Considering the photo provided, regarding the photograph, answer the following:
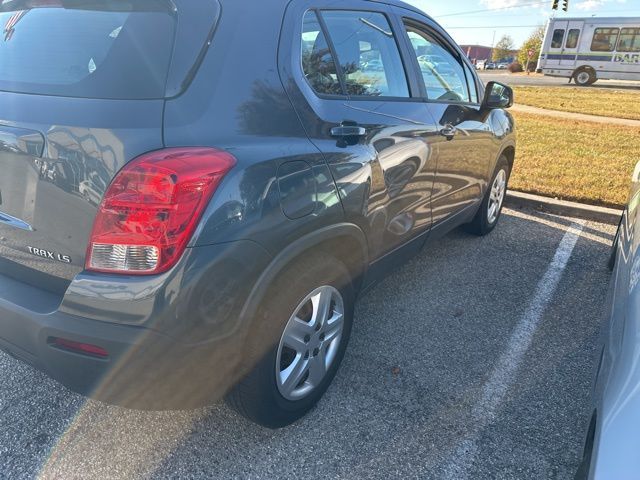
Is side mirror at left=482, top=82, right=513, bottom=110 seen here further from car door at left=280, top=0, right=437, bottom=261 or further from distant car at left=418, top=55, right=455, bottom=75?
car door at left=280, top=0, right=437, bottom=261

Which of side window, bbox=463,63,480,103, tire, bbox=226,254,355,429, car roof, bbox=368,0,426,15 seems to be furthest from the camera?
side window, bbox=463,63,480,103

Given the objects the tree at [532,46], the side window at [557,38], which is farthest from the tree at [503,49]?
the side window at [557,38]

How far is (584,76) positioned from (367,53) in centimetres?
2649

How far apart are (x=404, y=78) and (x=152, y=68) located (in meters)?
1.64

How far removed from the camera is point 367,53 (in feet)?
8.64

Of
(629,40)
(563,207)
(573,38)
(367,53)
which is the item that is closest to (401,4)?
(367,53)

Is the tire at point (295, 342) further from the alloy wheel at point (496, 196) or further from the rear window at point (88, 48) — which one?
the alloy wheel at point (496, 196)

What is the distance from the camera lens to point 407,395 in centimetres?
252

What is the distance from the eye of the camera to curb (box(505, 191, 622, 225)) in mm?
5086

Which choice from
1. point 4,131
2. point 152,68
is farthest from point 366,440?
point 4,131

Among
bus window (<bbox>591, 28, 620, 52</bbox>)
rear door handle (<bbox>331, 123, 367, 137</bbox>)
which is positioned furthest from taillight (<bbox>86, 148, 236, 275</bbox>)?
bus window (<bbox>591, 28, 620, 52</bbox>)

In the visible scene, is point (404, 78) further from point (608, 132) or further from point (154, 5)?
point (608, 132)

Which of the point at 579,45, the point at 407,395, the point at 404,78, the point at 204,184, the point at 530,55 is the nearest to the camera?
the point at 204,184

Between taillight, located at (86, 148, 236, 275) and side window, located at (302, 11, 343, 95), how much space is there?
30.6 inches
